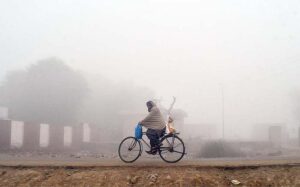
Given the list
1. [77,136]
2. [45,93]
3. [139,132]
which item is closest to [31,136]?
[77,136]

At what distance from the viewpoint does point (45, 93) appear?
50750 mm

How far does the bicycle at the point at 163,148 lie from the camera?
9.91 metres

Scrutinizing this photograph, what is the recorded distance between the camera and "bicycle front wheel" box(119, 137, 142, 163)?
10047mm

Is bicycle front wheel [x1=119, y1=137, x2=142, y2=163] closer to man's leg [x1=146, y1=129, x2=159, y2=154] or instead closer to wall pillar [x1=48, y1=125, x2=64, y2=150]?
man's leg [x1=146, y1=129, x2=159, y2=154]

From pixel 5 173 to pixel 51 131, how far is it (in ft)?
88.1

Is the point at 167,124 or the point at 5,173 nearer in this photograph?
the point at 5,173

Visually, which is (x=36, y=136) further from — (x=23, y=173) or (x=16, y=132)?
(x=23, y=173)

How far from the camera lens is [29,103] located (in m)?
50.3

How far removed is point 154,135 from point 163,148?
0.44 metres

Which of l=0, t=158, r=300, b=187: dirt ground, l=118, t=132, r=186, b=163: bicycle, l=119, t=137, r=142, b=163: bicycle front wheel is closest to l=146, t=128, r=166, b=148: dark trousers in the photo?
l=118, t=132, r=186, b=163: bicycle

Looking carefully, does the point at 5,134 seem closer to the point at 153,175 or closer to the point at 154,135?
the point at 154,135

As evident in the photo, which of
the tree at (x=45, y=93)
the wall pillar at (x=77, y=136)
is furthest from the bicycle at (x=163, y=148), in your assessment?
the tree at (x=45, y=93)

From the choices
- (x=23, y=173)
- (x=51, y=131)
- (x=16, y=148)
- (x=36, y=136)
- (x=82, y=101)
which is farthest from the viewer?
(x=82, y=101)

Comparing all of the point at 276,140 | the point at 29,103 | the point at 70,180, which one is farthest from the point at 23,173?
the point at 29,103
